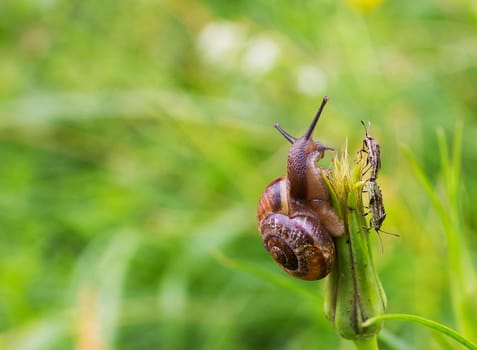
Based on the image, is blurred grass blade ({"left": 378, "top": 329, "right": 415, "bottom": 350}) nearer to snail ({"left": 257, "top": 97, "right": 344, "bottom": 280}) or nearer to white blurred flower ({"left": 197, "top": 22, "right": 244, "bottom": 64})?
snail ({"left": 257, "top": 97, "right": 344, "bottom": 280})

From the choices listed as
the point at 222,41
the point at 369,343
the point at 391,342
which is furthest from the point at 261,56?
the point at 369,343

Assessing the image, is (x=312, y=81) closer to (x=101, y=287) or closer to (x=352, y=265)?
(x=101, y=287)

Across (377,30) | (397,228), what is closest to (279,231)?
(397,228)

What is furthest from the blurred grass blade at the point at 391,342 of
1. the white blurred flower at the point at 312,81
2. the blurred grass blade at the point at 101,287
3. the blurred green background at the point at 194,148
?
the white blurred flower at the point at 312,81

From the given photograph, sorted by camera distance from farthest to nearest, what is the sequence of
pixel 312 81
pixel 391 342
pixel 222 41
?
pixel 222 41, pixel 312 81, pixel 391 342

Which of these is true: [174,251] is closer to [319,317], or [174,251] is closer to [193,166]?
[193,166]

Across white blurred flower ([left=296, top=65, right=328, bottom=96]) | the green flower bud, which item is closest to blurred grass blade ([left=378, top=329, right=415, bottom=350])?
the green flower bud

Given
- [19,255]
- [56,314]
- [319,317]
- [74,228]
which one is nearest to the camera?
[319,317]

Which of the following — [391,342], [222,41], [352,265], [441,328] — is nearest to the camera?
[441,328]
